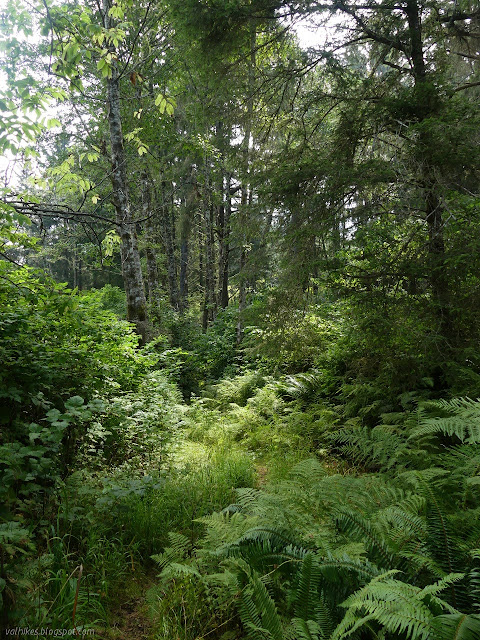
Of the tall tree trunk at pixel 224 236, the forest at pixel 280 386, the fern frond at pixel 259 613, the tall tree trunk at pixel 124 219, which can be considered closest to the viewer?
the fern frond at pixel 259 613

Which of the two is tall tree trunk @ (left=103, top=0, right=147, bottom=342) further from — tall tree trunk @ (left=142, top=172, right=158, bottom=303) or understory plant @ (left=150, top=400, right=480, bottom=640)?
understory plant @ (left=150, top=400, right=480, bottom=640)

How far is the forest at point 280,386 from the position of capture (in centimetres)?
209

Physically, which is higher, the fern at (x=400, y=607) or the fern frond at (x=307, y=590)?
the fern at (x=400, y=607)

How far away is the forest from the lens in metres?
2.09

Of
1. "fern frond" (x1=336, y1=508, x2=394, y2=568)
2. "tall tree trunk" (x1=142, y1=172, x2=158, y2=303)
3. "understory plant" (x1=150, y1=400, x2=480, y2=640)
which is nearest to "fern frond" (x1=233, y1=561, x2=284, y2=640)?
"understory plant" (x1=150, y1=400, x2=480, y2=640)

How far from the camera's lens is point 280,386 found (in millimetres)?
7258

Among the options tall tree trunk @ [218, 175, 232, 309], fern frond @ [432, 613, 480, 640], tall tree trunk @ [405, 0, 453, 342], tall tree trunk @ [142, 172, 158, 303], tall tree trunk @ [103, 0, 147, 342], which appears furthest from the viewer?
tall tree trunk @ [218, 175, 232, 309]

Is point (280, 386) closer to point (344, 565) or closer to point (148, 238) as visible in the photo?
point (344, 565)

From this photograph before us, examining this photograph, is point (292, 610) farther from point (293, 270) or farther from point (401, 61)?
point (401, 61)

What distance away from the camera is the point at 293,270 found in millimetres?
5363

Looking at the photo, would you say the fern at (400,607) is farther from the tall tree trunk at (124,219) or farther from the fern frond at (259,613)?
the tall tree trunk at (124,219)

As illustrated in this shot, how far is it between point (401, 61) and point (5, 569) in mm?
8386

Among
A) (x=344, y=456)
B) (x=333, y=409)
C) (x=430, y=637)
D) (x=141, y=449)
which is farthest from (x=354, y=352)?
(x=430, y=637)

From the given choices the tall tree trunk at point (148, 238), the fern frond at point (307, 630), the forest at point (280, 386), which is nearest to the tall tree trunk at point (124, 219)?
the forest at point (280, 386)
